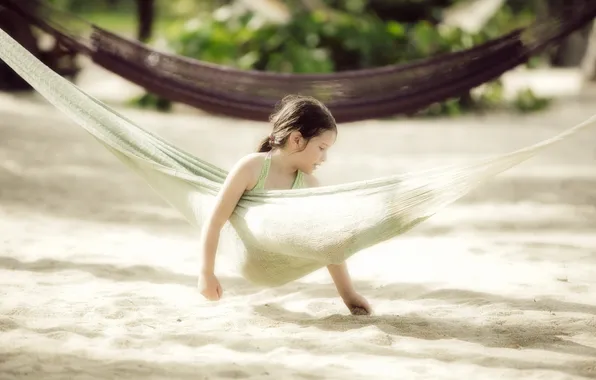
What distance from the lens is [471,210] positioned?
3729 millimetres

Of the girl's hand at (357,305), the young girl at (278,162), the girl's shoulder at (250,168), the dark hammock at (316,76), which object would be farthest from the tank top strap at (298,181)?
the dark hammock at (316,76)

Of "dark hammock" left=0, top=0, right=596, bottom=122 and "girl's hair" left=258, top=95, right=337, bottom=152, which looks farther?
"dark hammock" left=0, top=0, right=596, bottom=122

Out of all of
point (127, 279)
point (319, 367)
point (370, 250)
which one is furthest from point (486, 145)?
point (319, 367)

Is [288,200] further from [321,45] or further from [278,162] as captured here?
[321,45]

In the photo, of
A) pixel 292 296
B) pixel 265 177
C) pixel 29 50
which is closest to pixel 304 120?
pixel 265 177

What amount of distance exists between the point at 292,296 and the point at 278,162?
48cm

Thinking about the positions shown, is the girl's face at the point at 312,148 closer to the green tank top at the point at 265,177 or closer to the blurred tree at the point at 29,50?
the green tank top at the point at 265,177

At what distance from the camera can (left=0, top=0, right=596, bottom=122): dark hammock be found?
308 centimetres

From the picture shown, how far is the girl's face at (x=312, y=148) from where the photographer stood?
6.86 ft

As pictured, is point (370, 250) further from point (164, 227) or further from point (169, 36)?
point (169, 36)

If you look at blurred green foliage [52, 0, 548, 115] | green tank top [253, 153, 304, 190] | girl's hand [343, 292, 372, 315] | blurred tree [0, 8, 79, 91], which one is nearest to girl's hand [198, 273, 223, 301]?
green tank top [253, 153, 304, 190]

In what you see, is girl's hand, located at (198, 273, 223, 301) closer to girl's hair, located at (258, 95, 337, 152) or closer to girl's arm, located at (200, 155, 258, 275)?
girl's arm, located at (200, 155, 258, 275)

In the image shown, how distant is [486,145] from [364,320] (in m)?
3.65

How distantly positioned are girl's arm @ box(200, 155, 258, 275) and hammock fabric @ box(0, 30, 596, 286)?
3 centimetres
